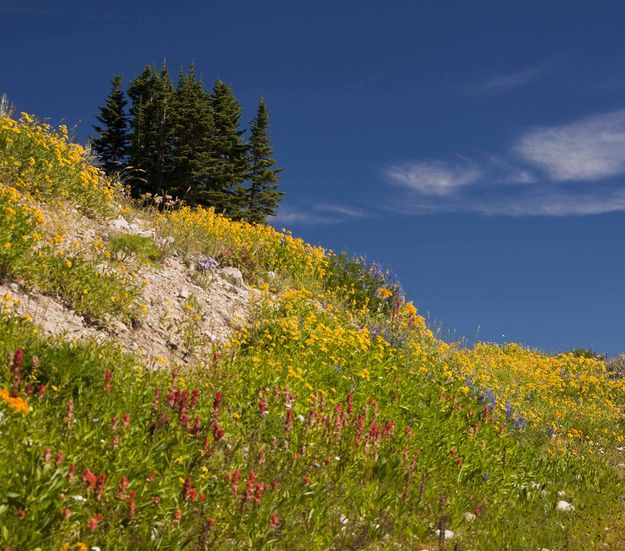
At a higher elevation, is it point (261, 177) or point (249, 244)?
point (261, 177)

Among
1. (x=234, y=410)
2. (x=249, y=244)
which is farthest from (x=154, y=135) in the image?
(x=234, y=410)

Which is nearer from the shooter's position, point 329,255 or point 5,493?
point 5,493

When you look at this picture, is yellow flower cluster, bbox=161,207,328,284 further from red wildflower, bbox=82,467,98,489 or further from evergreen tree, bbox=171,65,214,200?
evergreen tree, bbox=171,65,214,200

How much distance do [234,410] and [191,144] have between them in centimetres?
3504

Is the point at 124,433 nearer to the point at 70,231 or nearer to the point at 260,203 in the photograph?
the point at 70,231

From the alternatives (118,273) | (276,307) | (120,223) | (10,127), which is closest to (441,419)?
(276,307)

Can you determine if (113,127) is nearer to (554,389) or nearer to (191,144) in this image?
(191,144)

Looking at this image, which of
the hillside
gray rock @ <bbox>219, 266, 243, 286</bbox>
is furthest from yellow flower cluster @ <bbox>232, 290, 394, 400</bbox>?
gray rock @ <bbox>219, 266, 243, 286</bbox>

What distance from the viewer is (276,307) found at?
37.2ft

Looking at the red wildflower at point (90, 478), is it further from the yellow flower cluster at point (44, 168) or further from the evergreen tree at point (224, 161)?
the evergreen tree at point (224, 161)

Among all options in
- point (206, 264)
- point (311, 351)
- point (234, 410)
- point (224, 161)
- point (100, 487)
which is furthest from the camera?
point (224, 161)

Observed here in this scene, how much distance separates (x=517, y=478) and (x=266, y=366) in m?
3.71

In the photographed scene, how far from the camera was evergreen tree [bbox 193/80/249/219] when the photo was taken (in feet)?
123

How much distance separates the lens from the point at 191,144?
3975cm
